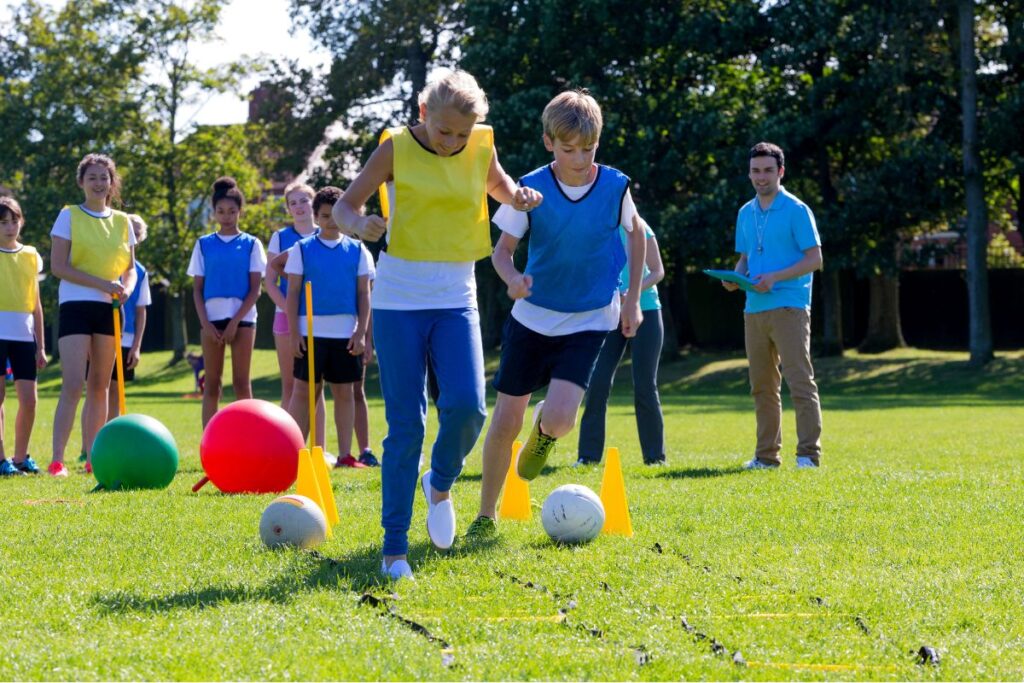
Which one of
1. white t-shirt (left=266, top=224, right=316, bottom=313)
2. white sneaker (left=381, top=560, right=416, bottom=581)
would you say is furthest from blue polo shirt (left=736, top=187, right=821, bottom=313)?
white sneaker (left=381, top=560, right=416, bottom=581)

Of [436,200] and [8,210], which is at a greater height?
[8,210]

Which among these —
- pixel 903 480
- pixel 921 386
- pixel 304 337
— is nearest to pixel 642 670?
pixel 903 480

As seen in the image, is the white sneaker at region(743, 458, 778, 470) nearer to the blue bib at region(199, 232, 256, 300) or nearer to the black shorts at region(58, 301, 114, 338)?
the blue bib at region(199, 232, 256, 300)

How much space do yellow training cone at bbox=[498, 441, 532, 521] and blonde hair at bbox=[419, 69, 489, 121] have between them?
233 centimetres

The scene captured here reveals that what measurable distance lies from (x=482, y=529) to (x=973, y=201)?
25347mm

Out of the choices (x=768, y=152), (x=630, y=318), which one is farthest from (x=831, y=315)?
(x=630, y=318)

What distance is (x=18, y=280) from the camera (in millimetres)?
10672

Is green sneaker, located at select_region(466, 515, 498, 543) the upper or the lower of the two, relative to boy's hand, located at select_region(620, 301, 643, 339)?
lower

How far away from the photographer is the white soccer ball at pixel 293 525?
628cm

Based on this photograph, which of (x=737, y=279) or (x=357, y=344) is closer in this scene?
(x=737, y=279)

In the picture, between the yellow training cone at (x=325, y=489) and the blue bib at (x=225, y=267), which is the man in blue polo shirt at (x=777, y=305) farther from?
the blue bib at (x=225, y=267)

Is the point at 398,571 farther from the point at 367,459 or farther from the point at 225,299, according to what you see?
the point at 225,299

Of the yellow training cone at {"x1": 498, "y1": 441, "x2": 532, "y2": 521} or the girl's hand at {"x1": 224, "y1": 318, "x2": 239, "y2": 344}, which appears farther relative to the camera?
the girl's hand at {"x1": 224, "y1": 318, "x2": 239, "y2": 344}

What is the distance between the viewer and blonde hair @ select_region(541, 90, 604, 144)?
20.6 ft
